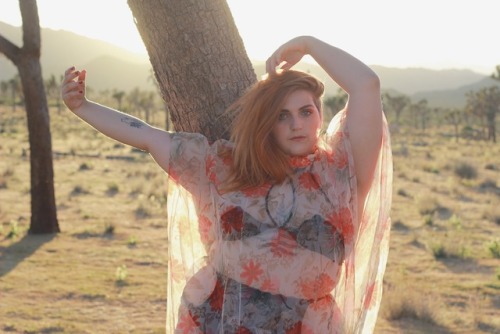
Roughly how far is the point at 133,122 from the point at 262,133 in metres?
0.57

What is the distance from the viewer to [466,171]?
75.6 ft

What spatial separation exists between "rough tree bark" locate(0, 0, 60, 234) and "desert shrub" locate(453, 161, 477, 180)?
49.5 ft

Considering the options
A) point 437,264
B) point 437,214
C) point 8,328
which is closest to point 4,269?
point 8,328

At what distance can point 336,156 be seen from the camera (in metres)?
2.67

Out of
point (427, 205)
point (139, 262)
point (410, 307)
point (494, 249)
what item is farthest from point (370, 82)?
point (427, 205)

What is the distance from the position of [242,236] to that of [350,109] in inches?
24.3

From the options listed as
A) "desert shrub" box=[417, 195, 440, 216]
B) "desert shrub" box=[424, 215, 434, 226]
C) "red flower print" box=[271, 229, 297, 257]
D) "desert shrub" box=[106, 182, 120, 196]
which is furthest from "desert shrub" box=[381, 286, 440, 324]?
→ "desert shrub" box=[106, 182, 120, 196]

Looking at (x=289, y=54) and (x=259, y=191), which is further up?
(x=289, y=54)

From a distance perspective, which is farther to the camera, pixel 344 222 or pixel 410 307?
pixel 410 307

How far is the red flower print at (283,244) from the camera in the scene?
2.55 m

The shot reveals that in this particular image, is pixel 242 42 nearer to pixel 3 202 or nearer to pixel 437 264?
pixel 437 264

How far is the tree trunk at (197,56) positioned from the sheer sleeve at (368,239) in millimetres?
465

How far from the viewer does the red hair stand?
8.48 ft

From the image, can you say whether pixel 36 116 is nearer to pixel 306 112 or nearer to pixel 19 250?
pixel 19 250
